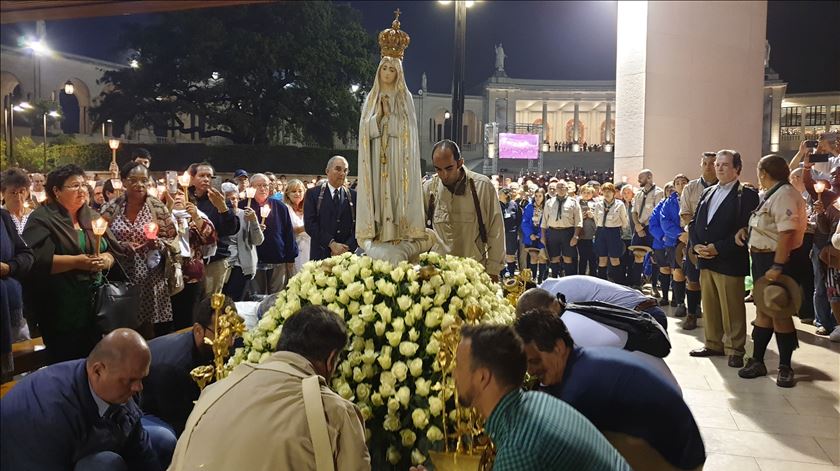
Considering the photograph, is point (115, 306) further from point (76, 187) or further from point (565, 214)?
point (565, 214)

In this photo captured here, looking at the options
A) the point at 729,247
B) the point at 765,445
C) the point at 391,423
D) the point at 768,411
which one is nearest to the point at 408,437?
the point at 391,423

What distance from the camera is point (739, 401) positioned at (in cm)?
516

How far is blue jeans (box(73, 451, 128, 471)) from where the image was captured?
2.75 m

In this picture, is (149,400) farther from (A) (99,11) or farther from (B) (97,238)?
(A) (99,11)

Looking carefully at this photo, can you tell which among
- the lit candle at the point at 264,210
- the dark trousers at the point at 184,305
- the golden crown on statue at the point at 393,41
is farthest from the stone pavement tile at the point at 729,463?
the lit candle at the point at 264,210

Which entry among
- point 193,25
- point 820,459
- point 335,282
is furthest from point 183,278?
point 193,25

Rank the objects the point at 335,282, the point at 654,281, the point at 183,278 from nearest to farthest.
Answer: the point at 335,282 < the point at 183,278 < the point at 654,281

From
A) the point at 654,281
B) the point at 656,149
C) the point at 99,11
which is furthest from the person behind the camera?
the point at 656,149

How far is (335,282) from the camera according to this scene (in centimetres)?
309

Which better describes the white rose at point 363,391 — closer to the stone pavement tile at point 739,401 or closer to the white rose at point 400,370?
the white rose at point 400,370

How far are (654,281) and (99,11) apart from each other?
9.98 metres

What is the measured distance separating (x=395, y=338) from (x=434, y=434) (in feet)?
1.42

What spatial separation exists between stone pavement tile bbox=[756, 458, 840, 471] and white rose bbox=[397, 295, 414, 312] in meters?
2.56

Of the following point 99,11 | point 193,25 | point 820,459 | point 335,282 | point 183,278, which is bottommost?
point 820,459
